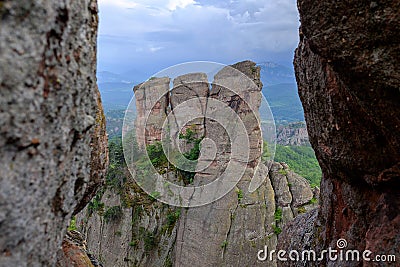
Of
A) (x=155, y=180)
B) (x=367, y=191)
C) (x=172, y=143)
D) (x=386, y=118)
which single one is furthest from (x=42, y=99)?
(x=172, y=143)

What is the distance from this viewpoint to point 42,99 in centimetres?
272

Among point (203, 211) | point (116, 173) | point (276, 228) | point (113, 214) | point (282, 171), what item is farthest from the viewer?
point (116, 173)

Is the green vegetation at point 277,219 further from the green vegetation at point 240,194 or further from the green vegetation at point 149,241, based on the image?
the green vegetation at point 149,241

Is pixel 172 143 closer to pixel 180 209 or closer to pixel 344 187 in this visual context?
pixel 180 209

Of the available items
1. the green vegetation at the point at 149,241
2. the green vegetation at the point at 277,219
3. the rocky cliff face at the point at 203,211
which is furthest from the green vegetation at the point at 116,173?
the green vegetation at the point at 277,219

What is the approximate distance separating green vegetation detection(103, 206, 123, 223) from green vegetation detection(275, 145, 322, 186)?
57.8 feet

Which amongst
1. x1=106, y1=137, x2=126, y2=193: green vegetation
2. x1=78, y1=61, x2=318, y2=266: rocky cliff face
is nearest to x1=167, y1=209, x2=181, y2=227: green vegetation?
x1=78, y1=61, x2=318, y2=266: rocky cliff face

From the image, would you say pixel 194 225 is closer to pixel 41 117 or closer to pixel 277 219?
pixel 277 219

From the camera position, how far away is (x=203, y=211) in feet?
76.2

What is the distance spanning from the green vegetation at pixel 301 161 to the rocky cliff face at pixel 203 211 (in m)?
13.2

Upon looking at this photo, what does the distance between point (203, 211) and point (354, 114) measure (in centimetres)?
1836

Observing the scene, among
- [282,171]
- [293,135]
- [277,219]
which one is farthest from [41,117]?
[293,135]

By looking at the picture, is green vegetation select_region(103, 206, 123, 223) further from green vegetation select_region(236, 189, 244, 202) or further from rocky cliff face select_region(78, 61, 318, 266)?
green vegetation select_region(236, 189, 244, 202)

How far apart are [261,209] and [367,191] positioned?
15.6 meters
